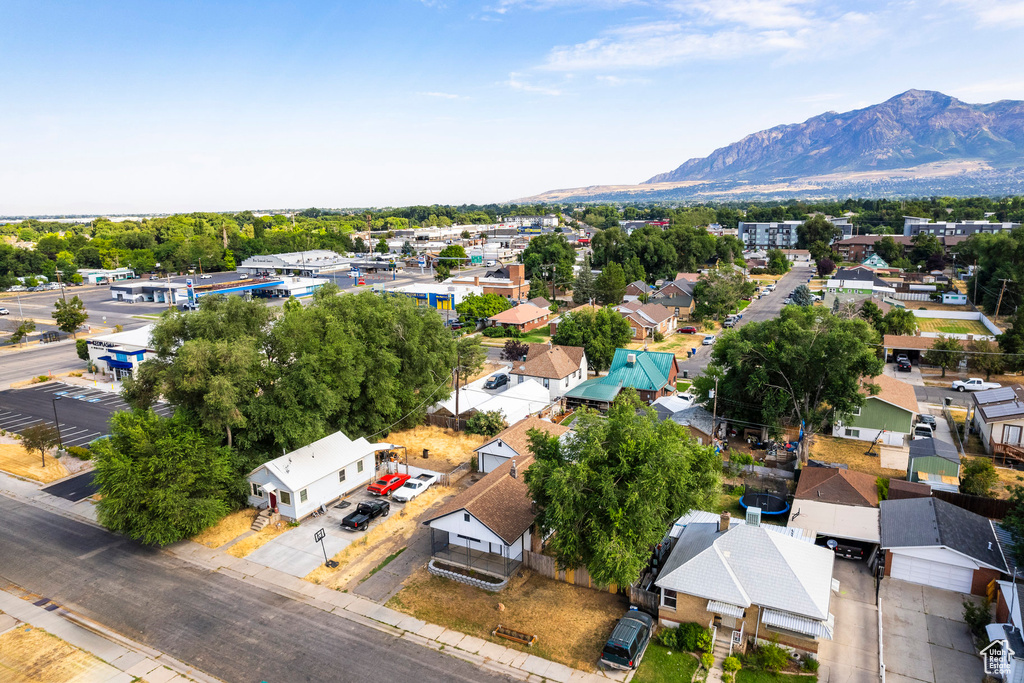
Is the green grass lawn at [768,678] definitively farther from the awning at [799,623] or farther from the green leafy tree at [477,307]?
the green leafy tree at [477,307]

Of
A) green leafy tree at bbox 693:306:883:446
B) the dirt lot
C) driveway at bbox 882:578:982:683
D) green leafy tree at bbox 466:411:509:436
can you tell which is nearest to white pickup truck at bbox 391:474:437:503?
green leafy tree at bbox 466:411:509:436

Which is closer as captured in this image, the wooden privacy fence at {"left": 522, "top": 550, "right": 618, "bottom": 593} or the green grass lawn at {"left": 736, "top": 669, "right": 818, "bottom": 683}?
the green grass lawn at {"left": 736, "top": 669, "right": 818, "bottom": 683}

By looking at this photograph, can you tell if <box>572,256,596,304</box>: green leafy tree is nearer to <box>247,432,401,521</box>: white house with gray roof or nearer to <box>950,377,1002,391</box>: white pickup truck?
<box>950,377,1002,391</box>: white pickup truck

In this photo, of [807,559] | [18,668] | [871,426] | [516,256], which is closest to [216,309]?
[18,668]

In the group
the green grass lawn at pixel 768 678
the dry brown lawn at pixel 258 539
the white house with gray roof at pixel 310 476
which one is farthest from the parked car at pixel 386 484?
the green grass lawn at pixel 768 678

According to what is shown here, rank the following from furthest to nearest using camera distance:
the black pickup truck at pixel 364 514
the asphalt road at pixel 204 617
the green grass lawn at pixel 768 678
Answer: the black pickup truck at pixel 364 514
the asphalt road at pixel 204 617
the green grass lawn at pixel 768 678

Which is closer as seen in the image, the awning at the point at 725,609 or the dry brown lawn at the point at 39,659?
the dry brown lawn at the point at 39,659
